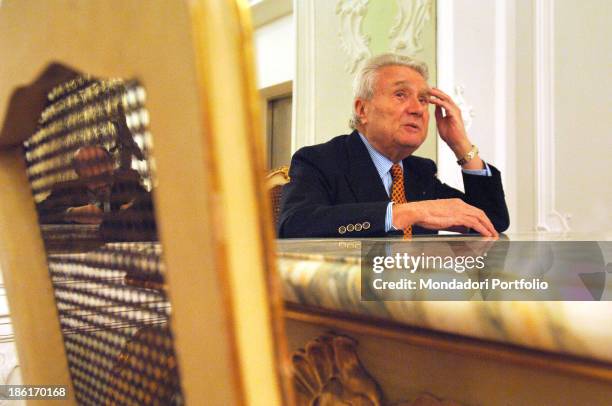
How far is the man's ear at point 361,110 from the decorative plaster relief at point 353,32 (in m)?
0.97

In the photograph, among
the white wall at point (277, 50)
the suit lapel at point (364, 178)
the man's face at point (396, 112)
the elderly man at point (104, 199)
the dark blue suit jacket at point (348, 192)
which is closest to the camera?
the elderly man at point (104, 199)

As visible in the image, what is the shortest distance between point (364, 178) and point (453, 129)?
1.16ft

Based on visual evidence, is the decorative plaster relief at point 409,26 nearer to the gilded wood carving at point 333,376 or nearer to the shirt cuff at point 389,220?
the shirt cuff at point 389,220

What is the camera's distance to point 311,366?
47 cm

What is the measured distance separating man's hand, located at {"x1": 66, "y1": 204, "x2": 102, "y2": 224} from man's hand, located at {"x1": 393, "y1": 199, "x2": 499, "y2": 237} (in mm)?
959

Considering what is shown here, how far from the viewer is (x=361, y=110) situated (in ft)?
5.82

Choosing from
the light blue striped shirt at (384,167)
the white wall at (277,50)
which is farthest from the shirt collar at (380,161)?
the white wall at (277,50)

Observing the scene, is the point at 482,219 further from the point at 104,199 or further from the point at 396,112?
the point at 104,199

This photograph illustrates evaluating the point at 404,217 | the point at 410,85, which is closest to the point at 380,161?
the point at 410,85

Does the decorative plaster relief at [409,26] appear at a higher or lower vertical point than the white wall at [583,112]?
higher

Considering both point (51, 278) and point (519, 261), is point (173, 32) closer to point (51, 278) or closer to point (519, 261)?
point (51, 278)

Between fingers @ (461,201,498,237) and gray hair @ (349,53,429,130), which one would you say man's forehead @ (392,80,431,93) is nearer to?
gray hair @ (349,53,429,130)

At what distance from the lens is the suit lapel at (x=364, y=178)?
1572 millimetres

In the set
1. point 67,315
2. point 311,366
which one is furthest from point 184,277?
point 311,366
